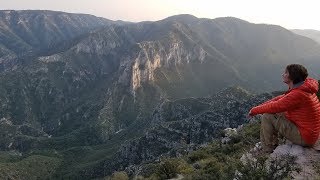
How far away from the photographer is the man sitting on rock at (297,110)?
48.6ft

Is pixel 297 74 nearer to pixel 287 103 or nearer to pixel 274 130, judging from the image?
pixel 287 103

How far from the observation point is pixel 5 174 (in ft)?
560

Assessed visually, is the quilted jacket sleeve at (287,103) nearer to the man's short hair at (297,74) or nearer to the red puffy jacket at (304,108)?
the red puffy jacket at (304,108)

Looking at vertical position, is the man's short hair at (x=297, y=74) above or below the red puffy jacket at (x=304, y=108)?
above

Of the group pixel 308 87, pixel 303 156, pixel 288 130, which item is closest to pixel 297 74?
pixel 308 87

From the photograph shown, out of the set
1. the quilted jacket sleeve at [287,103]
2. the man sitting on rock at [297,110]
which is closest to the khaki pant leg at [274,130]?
the man sitting on rock at [297,110]

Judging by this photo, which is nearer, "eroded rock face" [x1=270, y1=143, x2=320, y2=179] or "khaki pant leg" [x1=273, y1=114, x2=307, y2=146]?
"eroded rock face" [x1=270, y1=143, x2=320, y2=179]

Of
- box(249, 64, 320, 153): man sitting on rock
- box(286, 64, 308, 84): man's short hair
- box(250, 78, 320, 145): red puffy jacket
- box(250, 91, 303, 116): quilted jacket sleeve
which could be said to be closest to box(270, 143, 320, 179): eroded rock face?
box(249, 64, 320, 153): man sitting on rock

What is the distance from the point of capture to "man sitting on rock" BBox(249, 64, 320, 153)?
14805 millimetres

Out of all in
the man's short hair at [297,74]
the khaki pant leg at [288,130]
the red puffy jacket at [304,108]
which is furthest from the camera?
the man's short hair at [297,74]

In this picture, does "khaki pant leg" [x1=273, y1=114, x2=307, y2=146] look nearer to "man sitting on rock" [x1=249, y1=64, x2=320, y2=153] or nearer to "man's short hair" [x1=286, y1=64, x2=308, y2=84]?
"man sitting on rock" [x1=249, y1=64, x2=320, y2=153]

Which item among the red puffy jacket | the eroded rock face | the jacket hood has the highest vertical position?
the jacket hood

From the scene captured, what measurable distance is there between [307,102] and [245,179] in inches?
165

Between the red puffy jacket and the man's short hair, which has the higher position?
the man's short hair
